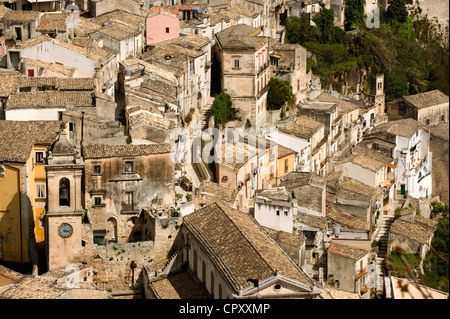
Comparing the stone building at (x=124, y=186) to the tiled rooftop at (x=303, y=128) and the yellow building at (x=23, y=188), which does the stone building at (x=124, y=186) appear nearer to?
the yellow building at (x=23, y=188)

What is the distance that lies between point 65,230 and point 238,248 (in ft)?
19.2

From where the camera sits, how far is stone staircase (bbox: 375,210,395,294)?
1677 inches

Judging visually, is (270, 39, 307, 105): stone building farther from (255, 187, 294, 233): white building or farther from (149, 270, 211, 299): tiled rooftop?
(149, 270, 211, 299): tiled rooftop

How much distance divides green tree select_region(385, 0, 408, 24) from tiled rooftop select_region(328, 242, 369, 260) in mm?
33245

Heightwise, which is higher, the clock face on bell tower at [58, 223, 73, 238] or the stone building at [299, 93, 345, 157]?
the clock face on bell tower at [58, 223, 73, 238]

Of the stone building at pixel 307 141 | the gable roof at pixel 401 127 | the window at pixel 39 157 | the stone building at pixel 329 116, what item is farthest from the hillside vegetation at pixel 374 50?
the window at pixel 39 157

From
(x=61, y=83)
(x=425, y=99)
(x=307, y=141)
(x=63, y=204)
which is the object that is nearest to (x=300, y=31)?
(x=425, y=99)

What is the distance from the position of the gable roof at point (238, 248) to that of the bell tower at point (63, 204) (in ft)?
11.7

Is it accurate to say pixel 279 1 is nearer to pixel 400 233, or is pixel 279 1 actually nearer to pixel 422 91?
pixel 422 91

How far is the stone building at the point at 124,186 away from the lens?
3578 cm

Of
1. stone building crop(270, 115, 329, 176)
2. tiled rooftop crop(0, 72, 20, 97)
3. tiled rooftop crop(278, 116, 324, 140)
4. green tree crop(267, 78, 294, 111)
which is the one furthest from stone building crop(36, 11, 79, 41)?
tiled rooftop crop(278, 116, 324, 140)

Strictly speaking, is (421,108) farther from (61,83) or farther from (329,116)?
(61,83)
